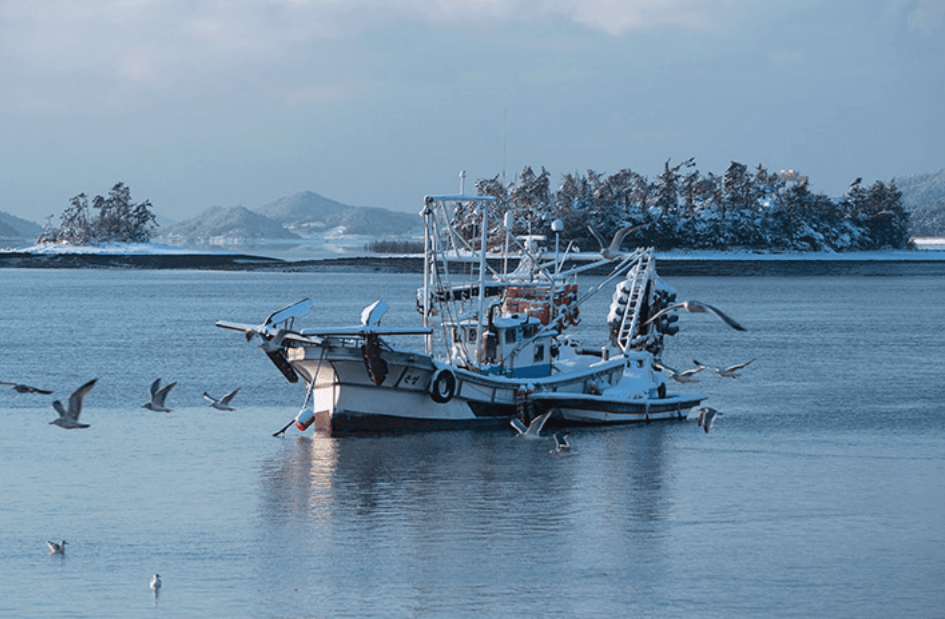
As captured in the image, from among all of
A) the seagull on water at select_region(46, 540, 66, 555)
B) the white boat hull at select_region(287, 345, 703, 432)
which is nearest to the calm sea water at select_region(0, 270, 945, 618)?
the seagull on water at select_region(46, 540, 66, 555)

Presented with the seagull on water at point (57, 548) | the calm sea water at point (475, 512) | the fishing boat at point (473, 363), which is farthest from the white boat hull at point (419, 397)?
the seagull on water at point (57, 548)

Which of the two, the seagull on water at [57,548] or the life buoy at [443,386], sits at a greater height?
the life buoy at [443,386]

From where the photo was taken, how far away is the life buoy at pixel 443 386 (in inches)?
1347

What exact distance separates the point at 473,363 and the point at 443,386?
2.00m

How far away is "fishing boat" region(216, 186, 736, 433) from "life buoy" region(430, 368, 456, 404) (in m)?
0.03

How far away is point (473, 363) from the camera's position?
36250 millimetres

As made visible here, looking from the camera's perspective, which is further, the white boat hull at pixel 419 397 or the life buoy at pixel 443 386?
the life buoy at pixel 443 386

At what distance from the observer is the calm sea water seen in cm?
2073

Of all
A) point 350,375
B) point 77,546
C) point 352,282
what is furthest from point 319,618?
point 352,282

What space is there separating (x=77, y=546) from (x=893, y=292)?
457 feet

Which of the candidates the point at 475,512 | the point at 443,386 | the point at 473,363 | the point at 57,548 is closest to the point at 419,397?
the point at 443,386

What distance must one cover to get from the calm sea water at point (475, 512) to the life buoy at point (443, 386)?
3.53 ft

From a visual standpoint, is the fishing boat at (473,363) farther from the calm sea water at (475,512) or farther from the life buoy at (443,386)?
the calm sea water at (475,512)

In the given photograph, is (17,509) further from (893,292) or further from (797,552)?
(893,292)
